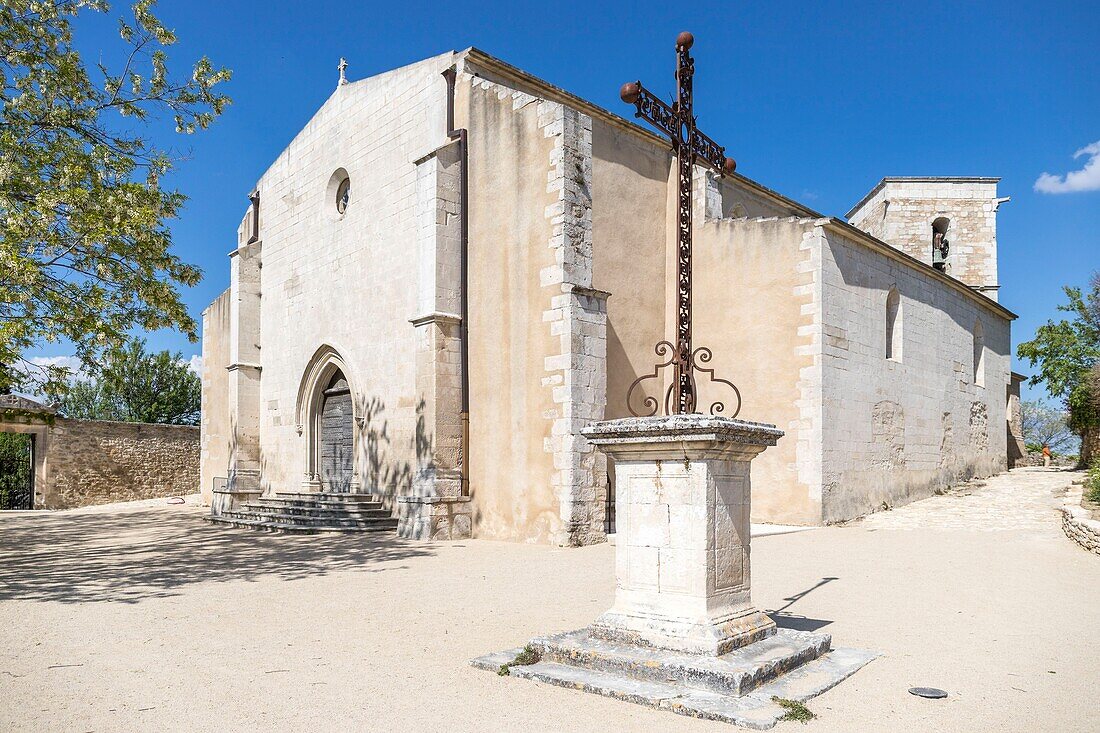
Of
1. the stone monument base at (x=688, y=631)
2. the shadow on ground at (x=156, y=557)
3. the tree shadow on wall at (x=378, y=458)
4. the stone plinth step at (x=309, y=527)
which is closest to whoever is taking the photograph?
the stone monument base at (x=688, y=631)

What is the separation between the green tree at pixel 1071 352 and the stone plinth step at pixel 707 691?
20846 mm

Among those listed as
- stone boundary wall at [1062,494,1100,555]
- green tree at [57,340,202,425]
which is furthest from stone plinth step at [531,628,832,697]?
green tree at [57,340,202,425]

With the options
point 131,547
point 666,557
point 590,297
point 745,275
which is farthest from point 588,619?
point 745,275

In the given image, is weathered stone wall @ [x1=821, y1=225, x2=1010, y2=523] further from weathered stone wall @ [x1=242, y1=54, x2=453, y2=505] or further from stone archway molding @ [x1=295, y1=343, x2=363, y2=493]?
stone archway molding @ [x1=295, y1=343, x2=363, y2=493]

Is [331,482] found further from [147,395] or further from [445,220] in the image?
[147,395]

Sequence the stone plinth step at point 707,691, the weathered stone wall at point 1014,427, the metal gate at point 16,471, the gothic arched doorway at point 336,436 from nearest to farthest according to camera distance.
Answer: the stone plinth step at point 707,691, the gothic arched doorway at point 336,436, the metal gate at point 16,471, the weathered stone wall at point 1014,427

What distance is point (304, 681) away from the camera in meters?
4.56

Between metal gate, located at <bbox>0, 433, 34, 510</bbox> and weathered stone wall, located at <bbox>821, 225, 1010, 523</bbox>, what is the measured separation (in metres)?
19.9

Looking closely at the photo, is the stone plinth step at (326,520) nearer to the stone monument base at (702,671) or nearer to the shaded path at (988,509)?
the shaded path at (988,509)

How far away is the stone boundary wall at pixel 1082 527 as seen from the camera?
9492 millimetres

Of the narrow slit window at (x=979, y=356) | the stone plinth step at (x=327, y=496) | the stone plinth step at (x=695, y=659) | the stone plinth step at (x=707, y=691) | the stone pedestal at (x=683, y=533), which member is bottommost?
the stone plinth step at (x=327, y=496)

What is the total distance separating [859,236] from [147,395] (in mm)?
35745

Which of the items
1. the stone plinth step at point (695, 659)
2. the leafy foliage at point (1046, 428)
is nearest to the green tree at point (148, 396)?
the stone plinth step at point (695, 659)

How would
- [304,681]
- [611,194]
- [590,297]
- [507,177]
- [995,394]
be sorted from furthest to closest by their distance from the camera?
[995,394] → [611,194] → [507,177] → [590,297] → [304,681]
